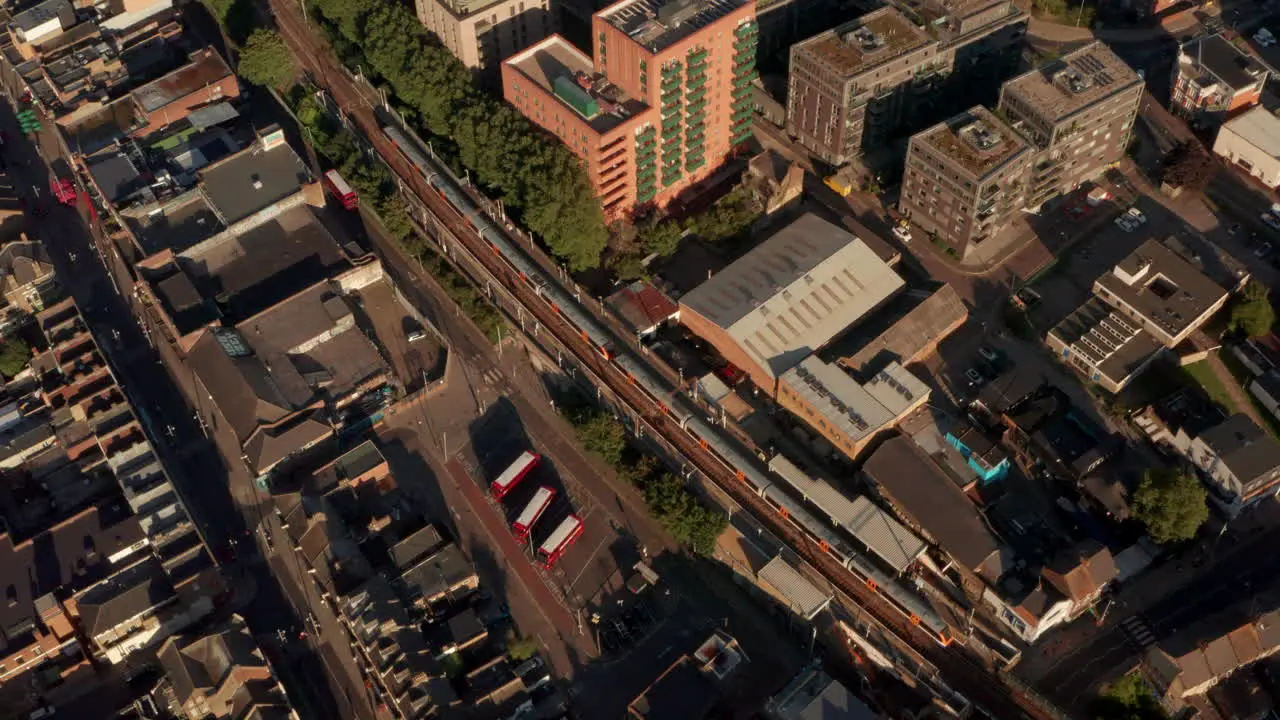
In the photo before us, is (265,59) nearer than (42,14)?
Yes

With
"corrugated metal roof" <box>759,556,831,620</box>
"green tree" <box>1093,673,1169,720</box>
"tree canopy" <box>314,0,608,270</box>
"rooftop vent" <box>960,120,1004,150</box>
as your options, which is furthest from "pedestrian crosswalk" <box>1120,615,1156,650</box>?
"tree canopy" <box>314,0,608,270</box>

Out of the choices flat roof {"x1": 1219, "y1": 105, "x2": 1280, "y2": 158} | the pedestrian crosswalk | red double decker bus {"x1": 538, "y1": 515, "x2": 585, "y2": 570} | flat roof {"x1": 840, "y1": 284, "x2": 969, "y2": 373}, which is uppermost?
flat roof {"x1": 1219, "y1": 105, "x2": 1280, "y2": 158}

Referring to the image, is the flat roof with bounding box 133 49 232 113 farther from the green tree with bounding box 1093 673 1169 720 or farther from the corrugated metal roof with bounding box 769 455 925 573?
the green tree with bounding box 1093 673 1169 720

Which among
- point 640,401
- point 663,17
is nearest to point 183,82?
point 663,17

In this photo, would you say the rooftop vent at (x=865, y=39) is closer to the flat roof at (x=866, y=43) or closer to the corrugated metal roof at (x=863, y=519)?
the flat roof at (x=866, y=43)

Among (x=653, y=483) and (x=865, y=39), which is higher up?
(x=865, y=39)

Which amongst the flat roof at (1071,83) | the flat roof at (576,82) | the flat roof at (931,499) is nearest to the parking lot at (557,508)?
the flat roof at (931,499)

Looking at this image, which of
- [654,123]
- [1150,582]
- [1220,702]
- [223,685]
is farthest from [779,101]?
[223,685]

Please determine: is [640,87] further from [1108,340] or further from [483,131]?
[1108,340]
